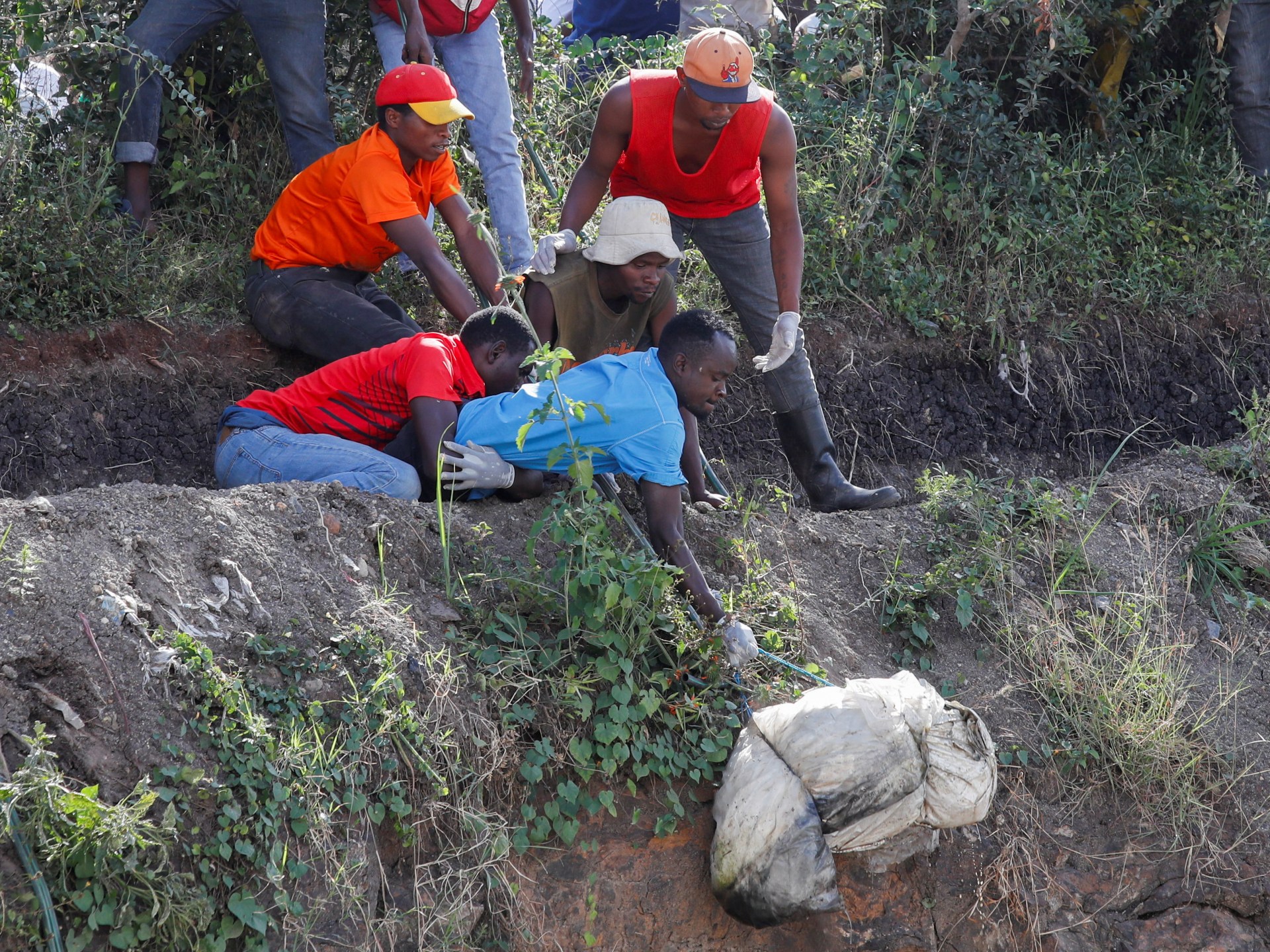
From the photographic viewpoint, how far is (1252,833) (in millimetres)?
3896

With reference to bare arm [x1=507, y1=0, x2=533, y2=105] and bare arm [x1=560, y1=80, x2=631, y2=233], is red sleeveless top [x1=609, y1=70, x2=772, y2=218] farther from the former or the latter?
bare arm [x1=507, y1=0, x2=533, y2=105]

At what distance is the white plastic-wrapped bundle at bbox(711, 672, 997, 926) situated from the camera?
121 inches

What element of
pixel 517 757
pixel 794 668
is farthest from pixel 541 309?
pixel 517 757

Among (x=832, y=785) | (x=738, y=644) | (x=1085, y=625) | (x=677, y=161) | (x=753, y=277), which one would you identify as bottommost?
(x=1085, y=625)

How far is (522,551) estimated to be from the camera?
3686 mm

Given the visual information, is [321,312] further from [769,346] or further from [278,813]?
[278,813]

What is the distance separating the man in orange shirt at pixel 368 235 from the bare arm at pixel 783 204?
998mm

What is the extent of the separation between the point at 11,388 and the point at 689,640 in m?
2.67

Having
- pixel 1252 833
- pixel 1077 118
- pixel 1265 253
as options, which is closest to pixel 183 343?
pixel 1252 833

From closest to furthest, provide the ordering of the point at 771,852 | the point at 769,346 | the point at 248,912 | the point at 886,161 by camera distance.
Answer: the point at 248,912 → the point at 771,852 → the point at 769,346 → the point at 886,161

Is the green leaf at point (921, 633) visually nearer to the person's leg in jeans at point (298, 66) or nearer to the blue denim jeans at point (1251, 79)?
the person's leg in jeans at point (298, 66)

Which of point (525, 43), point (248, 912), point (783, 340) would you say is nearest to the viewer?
point (248, 912)

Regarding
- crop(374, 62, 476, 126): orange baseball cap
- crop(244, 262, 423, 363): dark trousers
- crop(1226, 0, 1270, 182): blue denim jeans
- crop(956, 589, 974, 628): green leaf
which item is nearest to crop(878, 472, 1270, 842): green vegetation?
crop(956, 589, 974, 628): green leaf

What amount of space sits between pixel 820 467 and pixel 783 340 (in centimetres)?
59
